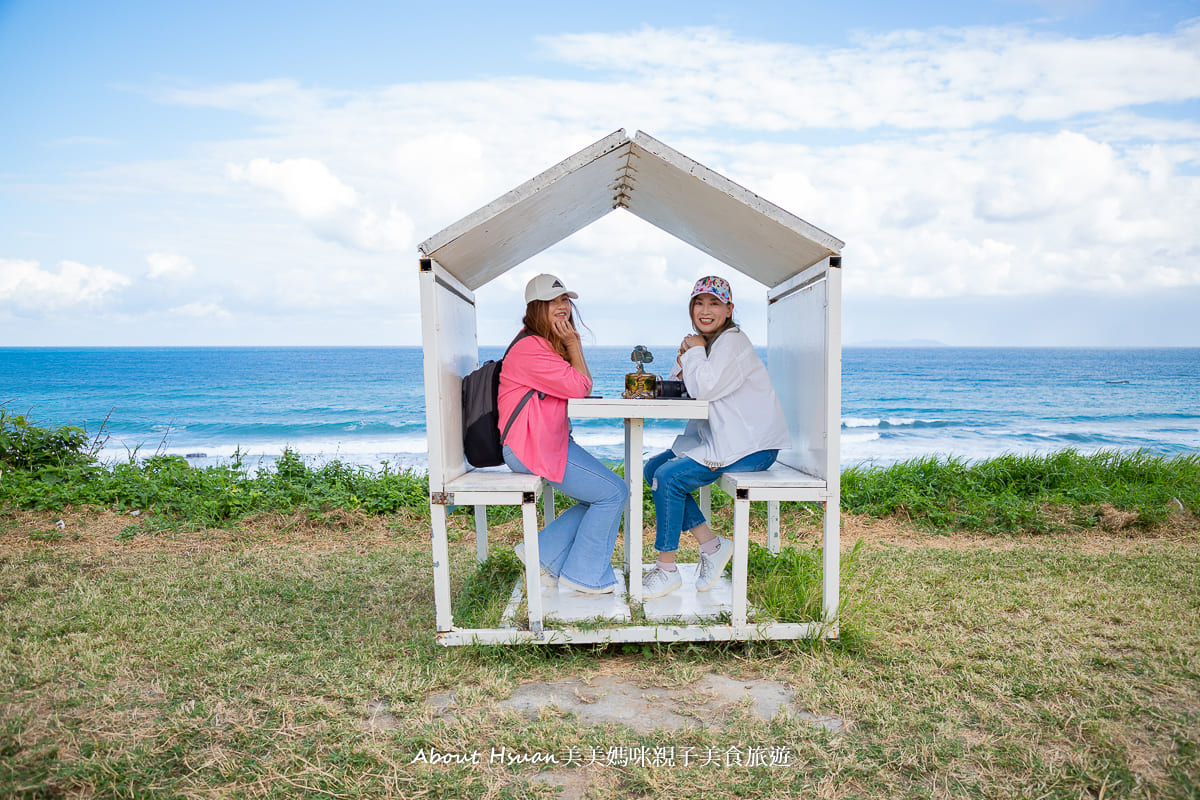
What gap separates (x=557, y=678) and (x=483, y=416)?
1.39 meters

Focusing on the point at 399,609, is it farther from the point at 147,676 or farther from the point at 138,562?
the point at 138,562

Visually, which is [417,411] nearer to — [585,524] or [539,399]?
[585,524]

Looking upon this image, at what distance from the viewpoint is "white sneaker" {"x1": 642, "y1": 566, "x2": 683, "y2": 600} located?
4.31 meters

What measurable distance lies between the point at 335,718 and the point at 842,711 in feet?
6.69

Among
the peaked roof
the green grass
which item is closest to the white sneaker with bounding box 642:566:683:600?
the peaked roof

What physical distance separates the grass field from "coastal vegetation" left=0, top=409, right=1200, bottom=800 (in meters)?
0.01

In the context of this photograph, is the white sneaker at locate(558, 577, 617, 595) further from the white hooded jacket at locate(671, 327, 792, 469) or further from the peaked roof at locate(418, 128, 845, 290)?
the peaked roof at locate(418, 128, 845, 290)

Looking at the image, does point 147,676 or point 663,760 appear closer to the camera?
point 663,760

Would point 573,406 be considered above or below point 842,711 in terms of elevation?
above

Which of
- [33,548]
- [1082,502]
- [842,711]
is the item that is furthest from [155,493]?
[1082,502]

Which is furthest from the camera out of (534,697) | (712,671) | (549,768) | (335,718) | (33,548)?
(33,548)

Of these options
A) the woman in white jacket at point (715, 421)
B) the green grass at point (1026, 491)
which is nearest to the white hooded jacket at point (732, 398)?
the woman in white jacket at point (715, 421)

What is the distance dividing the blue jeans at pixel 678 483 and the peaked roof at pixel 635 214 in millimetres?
1105

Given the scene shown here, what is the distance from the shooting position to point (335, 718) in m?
3.14
